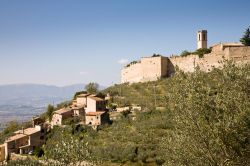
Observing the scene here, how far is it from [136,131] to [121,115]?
5.46m

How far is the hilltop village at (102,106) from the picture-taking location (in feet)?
146

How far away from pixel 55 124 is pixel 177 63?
19.5 metres

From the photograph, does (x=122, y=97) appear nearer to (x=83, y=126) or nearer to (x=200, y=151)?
(x=83, y=126)

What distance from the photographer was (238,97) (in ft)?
43.5

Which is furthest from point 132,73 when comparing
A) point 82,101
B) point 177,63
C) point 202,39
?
point 202,39

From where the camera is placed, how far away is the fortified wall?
44.7 meters

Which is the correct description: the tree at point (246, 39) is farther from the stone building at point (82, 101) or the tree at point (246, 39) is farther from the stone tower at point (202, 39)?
the stone building at point (82, 101)

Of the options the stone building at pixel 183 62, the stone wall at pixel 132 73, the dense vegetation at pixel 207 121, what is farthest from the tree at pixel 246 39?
the dense vegetation at pixel 207 121

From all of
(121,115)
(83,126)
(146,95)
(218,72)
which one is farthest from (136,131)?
(218,72)

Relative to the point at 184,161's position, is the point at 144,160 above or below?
below

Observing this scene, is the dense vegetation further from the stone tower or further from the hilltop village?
the stone tower

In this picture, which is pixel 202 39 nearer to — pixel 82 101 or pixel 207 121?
pixel 82 101

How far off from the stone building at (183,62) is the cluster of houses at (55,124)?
11.3 m

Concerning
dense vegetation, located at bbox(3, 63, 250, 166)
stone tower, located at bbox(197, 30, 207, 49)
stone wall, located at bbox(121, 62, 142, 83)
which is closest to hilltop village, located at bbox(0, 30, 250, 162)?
stone tower, located at bbox(197, 30, 207, 49)
